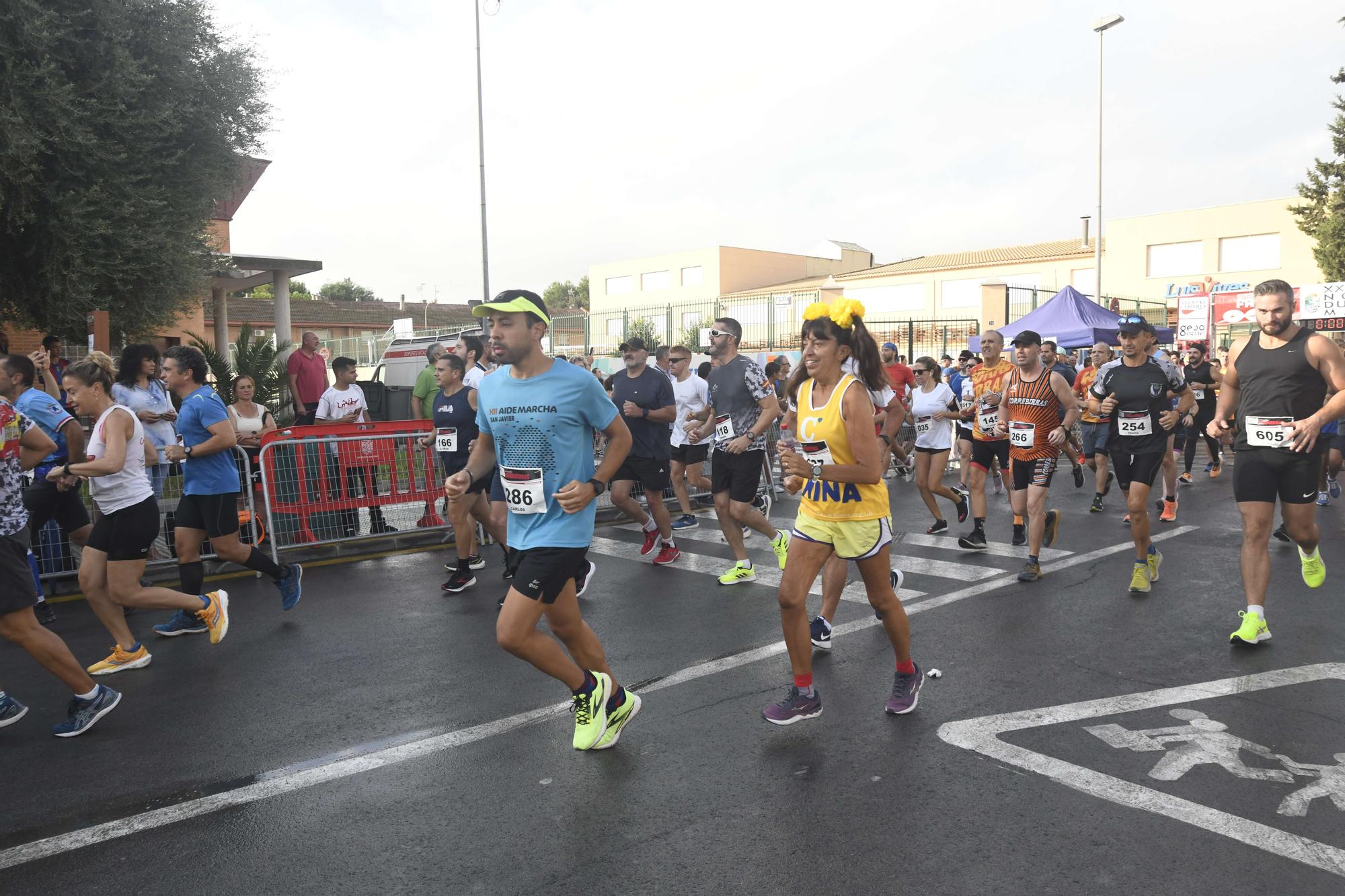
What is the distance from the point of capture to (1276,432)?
5605mm

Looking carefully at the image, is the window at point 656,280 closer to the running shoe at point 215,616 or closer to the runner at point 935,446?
the runner at point 935,446

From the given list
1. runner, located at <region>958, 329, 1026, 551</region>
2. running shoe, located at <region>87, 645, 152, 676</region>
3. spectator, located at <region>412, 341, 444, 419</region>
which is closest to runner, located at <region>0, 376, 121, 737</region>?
running shoe, located at <region>87, 645, 152, 676</region>

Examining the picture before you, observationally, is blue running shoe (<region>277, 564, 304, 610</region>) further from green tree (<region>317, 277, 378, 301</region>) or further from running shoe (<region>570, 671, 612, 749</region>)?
green tree (<region>317, 277, 378, 301</region>)

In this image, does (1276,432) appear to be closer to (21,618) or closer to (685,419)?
(685,419)

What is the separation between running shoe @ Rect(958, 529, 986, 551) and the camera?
873 cm

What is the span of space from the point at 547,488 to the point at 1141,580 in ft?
15.8

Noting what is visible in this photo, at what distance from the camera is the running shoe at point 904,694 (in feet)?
14.9

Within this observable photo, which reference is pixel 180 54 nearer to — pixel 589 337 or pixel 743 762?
pixel 743 762

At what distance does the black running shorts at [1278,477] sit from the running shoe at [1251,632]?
2.22 feet

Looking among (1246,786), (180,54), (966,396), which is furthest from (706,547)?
(180,54)

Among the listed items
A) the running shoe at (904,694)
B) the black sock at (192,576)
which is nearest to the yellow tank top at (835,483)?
the running shoe at (904,694)

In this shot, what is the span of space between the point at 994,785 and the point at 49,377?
8.84 meters

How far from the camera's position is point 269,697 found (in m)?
5.14

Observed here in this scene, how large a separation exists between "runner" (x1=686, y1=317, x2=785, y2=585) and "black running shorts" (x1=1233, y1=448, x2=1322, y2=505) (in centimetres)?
315
